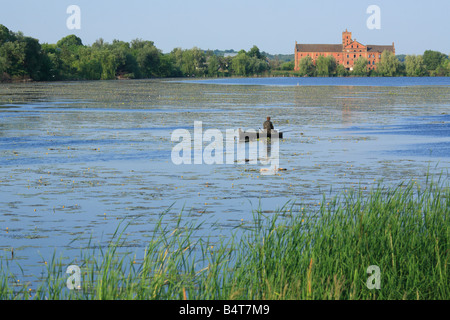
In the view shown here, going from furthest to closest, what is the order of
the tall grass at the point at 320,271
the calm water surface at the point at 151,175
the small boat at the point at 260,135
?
the small boat at the point at 260,135 < the calm water surface at the point at 151,175 < the tall grass at the point at 320,271

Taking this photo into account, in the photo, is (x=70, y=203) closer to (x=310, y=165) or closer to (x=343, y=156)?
(x=310, y=165)

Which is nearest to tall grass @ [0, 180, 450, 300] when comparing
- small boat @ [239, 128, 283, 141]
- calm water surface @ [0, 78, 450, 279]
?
calm water surface @ [0, 78, 450, 279]

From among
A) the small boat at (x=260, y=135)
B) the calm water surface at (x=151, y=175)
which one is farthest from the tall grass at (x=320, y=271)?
the small boat at (x=260, y=135)

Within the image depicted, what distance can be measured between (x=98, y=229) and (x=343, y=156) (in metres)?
16.8

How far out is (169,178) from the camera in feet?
83.9

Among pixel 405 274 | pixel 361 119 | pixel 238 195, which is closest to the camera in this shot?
pixel 405 274

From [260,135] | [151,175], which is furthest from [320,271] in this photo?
[260,135]

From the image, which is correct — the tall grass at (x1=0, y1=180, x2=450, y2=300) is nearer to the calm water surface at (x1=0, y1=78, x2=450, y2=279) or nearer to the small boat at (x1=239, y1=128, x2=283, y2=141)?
the calm water surface at (x1=0, y1=78, x2=450, y2=279)

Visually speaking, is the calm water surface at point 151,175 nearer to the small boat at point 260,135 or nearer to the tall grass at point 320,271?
the small boat at point 260,135

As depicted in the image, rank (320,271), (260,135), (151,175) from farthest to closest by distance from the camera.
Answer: (260,135) → (151,175) → (320,271)

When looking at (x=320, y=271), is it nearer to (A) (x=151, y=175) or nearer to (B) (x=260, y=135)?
(A) (x=151, y=175)
